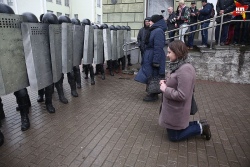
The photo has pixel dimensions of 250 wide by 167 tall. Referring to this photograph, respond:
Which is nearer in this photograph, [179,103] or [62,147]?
[179,103]

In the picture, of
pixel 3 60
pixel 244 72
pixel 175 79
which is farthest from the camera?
pixel 244 72

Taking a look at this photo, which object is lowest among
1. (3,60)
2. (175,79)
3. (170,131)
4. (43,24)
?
(170,131)

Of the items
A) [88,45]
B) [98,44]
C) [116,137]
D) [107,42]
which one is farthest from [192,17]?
[116,137]

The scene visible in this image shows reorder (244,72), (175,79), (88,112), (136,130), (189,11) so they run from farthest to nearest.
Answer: (189,11) → (244,72) → (88,112) → (136,130) → (175,79)

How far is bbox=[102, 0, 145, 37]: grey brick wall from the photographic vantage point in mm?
9500

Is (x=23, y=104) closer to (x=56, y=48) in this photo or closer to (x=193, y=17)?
(x=56, y=48)

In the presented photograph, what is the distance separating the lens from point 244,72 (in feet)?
21.3

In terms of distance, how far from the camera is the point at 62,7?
2850cm

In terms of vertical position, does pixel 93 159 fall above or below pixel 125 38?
Result: below

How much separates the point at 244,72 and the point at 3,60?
6735 millimetres

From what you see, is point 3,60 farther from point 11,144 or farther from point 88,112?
point 88,112

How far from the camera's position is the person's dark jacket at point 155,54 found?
13.8ft

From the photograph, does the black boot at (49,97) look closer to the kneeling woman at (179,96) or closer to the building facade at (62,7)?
the kneeling woman at (179,96)

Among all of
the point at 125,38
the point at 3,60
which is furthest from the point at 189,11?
the point at 3,60
